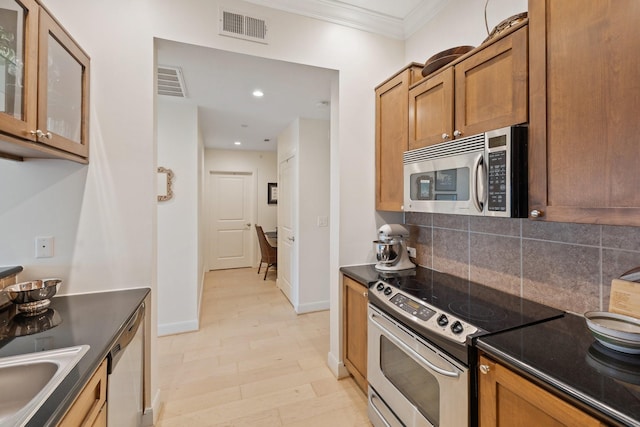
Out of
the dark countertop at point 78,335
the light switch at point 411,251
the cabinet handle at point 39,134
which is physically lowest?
the dark countertop at point 78,335

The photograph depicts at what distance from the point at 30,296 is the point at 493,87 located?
2.48 m

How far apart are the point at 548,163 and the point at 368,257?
148 cm

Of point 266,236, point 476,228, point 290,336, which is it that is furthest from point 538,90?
point 266,236

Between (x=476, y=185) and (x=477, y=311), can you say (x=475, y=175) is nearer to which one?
(x=476, y=185)

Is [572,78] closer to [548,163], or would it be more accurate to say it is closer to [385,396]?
[548,163]

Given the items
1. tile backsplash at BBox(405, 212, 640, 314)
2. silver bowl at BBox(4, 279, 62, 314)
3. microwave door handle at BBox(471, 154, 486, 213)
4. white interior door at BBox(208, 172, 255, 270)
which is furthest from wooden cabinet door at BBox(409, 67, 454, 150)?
white interior door at BBox(208, 172, 255, 270)

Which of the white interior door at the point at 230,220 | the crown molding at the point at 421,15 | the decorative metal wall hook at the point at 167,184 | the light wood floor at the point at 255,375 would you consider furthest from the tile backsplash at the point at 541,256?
the white interior door at the point at 230,220

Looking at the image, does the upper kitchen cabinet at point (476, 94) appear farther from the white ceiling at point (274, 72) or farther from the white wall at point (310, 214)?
the white wall at point (310, 214)

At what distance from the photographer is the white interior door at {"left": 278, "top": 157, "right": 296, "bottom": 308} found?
4.04 metres

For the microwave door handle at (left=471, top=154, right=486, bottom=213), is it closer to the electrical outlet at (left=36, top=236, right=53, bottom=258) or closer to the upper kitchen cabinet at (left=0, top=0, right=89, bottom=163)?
the upper kitchen cabinet at (left=0, top=0, right=89, bottom=163)

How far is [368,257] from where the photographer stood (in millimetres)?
2416

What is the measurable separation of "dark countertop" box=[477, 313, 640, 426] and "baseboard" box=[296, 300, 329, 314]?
9.32 ft

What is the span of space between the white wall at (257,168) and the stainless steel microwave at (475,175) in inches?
187

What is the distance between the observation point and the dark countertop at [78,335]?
789 millimetres
